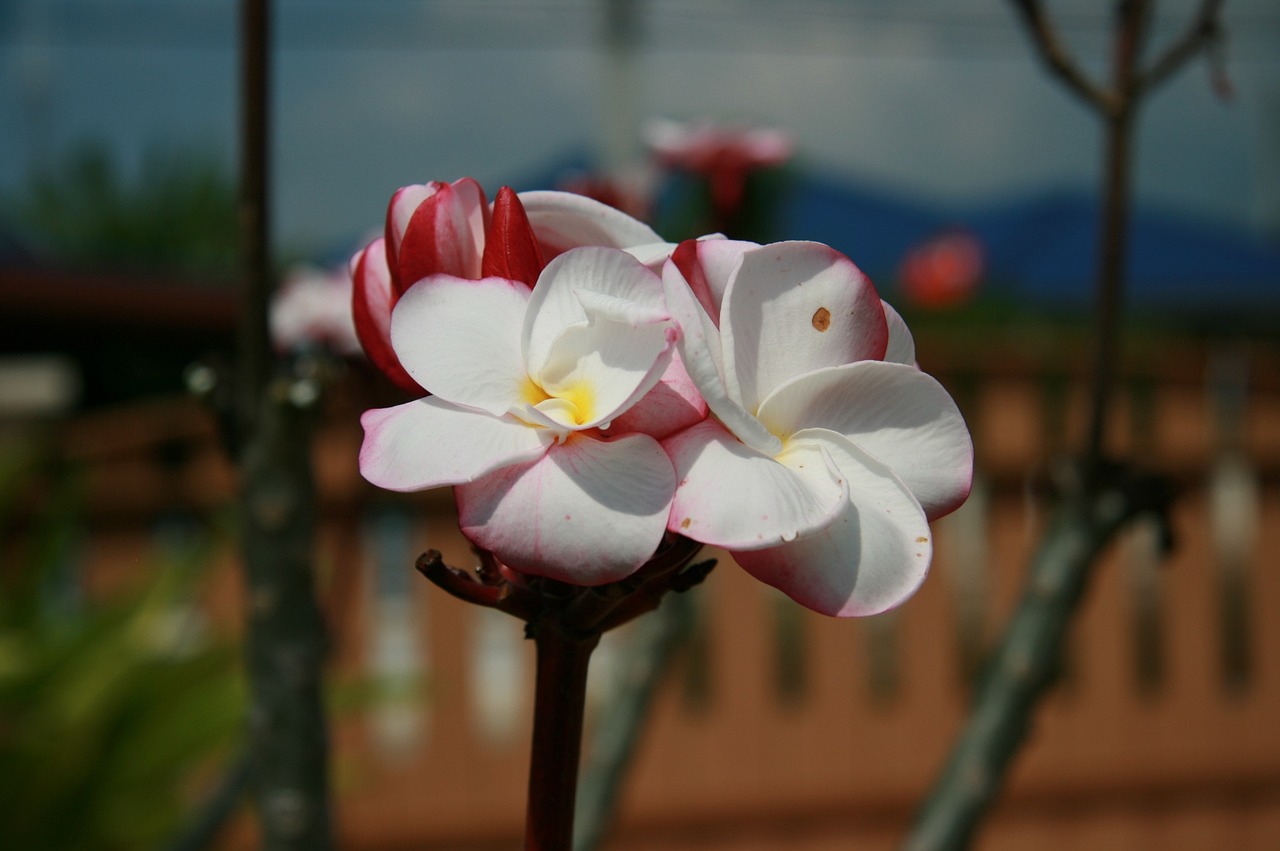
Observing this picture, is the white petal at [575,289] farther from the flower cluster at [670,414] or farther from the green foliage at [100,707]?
the green foliage at [100,707]

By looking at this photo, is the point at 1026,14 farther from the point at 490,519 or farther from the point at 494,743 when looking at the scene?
the point at 494,743

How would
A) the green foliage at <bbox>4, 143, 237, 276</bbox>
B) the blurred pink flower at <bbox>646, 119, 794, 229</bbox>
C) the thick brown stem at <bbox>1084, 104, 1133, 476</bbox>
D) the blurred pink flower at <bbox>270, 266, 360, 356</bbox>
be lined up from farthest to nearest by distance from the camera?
the green foliage at <bbox>4, 143, 237, 276</bbox>
the blurred pink flower at <bbox>646, 119, 794, 229</bbox>
the blurred pink flower at <bbox>270, 266, 360, 356</bbox>
the thick brown stem at <bbox>1084, 104, 1133, 476</bbox>

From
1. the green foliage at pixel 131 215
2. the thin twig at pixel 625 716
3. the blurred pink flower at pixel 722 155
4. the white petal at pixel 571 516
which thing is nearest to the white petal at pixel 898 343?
the white petal at pixel 571 516

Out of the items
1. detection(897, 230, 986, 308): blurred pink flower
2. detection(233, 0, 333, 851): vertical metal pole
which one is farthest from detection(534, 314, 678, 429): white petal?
detection(897, 230, 986, 308): blurred pink flower

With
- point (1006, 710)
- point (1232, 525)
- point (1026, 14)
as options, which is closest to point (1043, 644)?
point (1006, 710)

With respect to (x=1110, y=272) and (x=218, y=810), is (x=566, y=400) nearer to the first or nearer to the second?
(x=1110, y=272)

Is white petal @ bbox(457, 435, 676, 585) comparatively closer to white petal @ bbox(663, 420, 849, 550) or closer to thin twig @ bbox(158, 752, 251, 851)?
white petal @ bbox(663, 420, 849, 550)
